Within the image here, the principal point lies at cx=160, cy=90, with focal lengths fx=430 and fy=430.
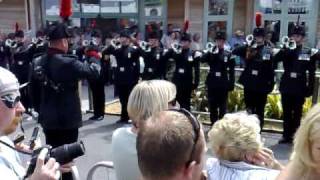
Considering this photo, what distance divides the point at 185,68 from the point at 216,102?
0.78 meters

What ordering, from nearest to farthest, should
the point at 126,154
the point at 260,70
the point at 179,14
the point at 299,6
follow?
1. the point at 126,154
2. the point at 260,70
3. the point at 299,6
4. the point at 179,14

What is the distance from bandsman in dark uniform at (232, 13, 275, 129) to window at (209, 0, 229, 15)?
7296mm

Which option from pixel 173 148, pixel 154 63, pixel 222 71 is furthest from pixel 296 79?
pixel 173 148

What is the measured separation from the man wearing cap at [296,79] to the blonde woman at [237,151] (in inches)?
160

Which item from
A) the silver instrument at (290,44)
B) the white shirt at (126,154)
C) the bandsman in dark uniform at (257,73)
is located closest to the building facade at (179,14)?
the bandsman in dark uniform at (257,73)

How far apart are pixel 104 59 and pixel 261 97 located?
10.3ft

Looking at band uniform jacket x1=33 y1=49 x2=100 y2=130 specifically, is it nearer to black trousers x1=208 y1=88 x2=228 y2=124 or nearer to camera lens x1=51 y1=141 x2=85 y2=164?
camera lens x1=51 y1=141 x2=85 y2=164

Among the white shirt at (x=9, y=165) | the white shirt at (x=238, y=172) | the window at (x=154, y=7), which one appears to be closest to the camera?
the white shirt at (x=9, y=165)

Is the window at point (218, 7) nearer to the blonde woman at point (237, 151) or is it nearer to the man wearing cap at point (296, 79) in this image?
the man wearing cap at point (296, 79)

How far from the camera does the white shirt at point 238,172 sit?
7.04 feet

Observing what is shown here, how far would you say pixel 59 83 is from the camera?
407 centimetres

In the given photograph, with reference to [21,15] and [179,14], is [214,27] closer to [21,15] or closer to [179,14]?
[179,14]

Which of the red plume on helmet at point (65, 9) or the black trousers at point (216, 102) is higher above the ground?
the red plume on helmet at point (65, 9)

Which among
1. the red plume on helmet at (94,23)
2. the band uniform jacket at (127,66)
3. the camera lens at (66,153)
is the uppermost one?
the red plume on helmet at (94,23)
